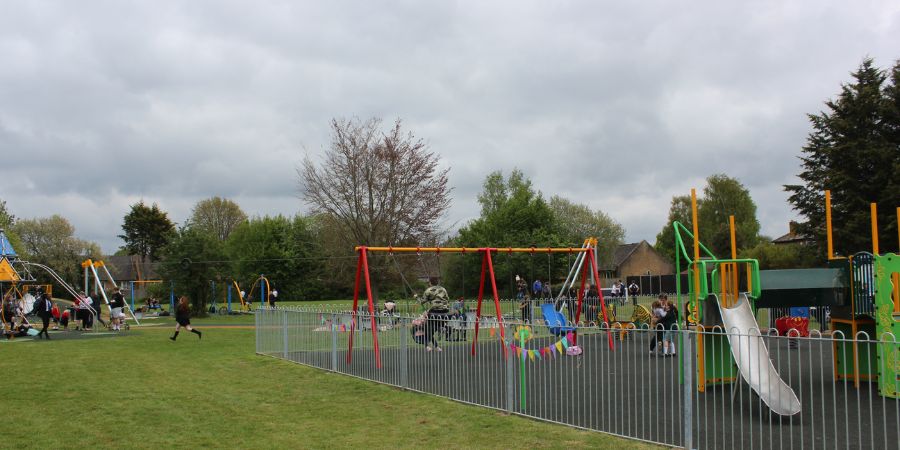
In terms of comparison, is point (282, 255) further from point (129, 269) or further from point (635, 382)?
point (635, 382)

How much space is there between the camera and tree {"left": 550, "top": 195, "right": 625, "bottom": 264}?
79.4m

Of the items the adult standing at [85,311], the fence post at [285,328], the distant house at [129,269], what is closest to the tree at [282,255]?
the distant house at [129,269]

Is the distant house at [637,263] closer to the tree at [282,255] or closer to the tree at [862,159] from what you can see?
the tree at [282,255]

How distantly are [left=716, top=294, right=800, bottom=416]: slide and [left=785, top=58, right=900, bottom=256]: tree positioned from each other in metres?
25.0

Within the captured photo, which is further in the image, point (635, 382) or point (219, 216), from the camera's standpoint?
point (219, 216)

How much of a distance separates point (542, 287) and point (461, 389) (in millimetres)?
24579

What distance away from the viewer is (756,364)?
998 cm

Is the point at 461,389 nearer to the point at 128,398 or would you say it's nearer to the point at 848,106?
the point at 128,398

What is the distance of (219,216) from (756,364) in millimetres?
97302

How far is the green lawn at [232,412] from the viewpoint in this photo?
28.6ft

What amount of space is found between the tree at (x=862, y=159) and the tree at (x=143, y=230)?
80411 mm

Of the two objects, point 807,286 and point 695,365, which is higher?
point 807,286

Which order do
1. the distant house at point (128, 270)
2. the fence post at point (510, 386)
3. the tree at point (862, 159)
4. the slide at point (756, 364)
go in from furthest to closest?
the distant house at point (128, 270) < the tree at point (862, 159) < the fence post at point (510, 386) < the slide at point (756, 364)

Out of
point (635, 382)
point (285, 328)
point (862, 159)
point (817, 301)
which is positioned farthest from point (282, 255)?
point (635, 382)
